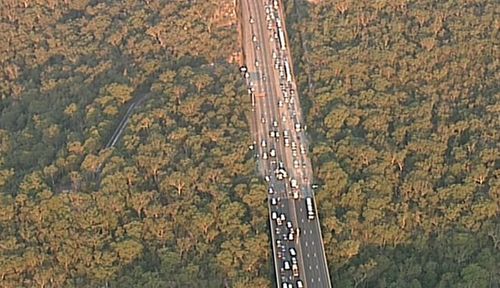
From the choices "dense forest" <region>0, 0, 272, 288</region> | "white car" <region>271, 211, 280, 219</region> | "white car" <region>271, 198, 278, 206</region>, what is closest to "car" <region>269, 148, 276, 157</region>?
"dense forest" <region>0, 0, 272, 288</region>

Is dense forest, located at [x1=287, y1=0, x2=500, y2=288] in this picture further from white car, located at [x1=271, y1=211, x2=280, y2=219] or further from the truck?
white car, located at [x1=271, y1=211, x2=280, y2=219]

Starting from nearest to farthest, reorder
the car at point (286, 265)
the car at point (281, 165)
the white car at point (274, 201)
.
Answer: the car at point (286, 265), the white car at point (274, 201), the car at point (281, 165)

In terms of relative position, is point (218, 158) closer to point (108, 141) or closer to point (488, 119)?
point (108, 141)

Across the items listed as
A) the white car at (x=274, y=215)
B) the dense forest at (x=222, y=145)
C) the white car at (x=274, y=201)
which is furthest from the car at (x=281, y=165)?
the white car at (x=274, y=215)

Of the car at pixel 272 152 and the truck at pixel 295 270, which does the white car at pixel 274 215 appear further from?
the car at pixel 272 152

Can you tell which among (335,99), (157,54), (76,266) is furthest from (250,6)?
(76,266)
